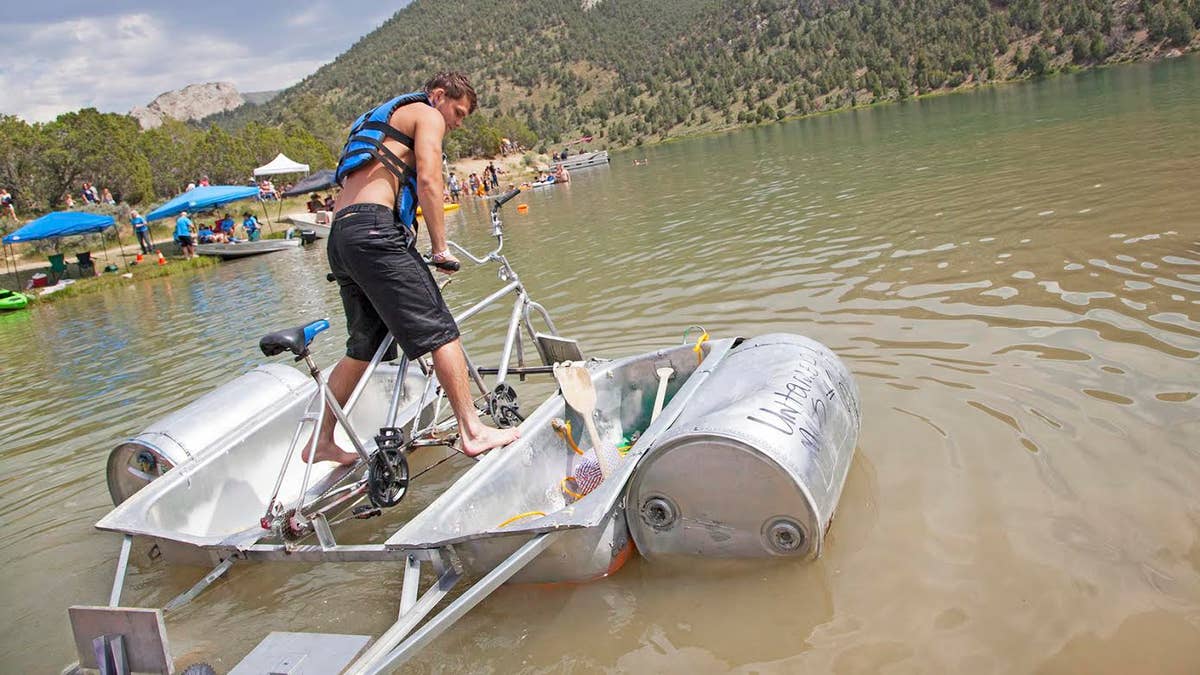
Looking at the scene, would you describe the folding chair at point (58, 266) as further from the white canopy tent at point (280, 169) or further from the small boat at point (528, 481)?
the small boat at point (528, 481)

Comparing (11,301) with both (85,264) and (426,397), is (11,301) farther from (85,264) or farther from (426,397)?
(426,397)

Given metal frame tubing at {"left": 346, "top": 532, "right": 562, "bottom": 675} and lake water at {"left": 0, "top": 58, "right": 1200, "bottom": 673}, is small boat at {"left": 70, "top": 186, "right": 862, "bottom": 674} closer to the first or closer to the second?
metal frame tubing at {"left": 346, "top": 532, "right": 562, "bottom": 675}

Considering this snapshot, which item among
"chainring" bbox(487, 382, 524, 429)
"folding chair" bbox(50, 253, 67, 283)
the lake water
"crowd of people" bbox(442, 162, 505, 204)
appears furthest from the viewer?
"crowd of people" bbox(442, 162, 505, 204)

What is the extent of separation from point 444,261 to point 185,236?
1050 inches

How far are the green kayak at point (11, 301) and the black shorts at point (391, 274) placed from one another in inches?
825

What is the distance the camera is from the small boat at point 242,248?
26.7 meters

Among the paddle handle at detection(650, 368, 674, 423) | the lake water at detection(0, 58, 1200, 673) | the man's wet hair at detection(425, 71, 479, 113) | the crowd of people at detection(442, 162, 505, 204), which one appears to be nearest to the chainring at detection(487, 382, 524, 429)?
the paddle handle at detection(650, 368, 674, 423)

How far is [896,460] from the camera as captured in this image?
426 centimetres

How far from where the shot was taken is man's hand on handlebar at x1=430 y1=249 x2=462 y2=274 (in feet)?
14.3

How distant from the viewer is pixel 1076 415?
4.31 metres

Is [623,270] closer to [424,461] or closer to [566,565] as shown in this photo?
[424,461]

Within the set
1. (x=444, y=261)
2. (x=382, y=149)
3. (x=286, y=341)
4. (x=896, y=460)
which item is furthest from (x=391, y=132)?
(x=896, y=460)

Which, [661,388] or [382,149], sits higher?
[382,149]

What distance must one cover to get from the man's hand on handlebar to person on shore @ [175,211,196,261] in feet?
84.7
